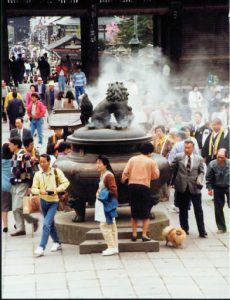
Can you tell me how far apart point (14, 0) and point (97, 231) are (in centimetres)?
1818

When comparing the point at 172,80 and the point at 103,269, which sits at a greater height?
the point at 172,80

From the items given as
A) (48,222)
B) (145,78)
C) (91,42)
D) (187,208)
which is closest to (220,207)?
(187,208)

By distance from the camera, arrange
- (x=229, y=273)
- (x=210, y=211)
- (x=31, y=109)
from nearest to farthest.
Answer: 1. (x=229, y=273)
2. (x=210, y=211)
3. (x=31, y=109)

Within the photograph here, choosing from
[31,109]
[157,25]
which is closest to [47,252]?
[31,109]

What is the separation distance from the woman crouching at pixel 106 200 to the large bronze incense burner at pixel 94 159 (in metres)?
0.82

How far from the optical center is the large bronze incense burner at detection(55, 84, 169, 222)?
1067 centimetres

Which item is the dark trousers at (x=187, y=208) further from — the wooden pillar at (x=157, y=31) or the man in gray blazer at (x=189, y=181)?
the wooden pillar at (x=157, y=31)

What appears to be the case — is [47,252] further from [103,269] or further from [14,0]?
[14,0]

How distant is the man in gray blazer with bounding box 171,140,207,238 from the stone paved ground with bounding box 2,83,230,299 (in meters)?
0.34

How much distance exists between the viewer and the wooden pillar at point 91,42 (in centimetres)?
2723

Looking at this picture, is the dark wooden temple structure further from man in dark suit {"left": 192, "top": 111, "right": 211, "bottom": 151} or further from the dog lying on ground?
the dog lying on ground

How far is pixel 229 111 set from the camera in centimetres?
1850

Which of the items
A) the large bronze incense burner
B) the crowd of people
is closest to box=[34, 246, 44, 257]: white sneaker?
the crowd of people

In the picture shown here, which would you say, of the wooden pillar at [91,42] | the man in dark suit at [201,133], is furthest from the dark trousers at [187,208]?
the wooden pillar at [91,42]
